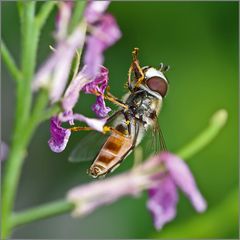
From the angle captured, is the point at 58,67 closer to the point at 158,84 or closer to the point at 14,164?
the point at 14,164

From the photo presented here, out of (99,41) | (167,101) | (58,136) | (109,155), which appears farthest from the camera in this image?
(167,101)

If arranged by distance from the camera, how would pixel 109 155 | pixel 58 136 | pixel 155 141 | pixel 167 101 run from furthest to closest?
pixel 167 101
pixel 155 141
pixel 109 155
pixel 58 136

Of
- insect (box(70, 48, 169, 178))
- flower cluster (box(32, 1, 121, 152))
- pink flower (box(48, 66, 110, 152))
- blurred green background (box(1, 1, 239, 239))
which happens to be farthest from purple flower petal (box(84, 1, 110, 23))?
blurred green background (box(1, 1, 239, 239))

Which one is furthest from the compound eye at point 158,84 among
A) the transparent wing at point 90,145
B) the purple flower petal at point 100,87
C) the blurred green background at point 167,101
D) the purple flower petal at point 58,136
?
the blurred green background at point 167,101

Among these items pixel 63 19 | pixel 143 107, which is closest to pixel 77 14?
pixel 63 19

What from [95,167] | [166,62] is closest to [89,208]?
[95,167]

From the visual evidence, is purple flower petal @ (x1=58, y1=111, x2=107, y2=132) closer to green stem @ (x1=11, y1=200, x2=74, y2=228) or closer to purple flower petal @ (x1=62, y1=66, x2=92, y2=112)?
purple flower petal @ (x1=62, y1=66, x2=92, y2=112)
